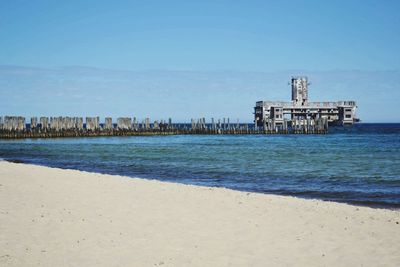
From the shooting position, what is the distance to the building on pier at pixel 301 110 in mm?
92500

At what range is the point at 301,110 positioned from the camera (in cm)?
9544

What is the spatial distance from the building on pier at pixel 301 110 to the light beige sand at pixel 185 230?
75.4 metres

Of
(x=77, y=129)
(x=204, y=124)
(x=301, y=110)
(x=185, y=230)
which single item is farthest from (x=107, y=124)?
(x=185, y=230)

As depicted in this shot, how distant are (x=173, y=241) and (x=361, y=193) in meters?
9.81

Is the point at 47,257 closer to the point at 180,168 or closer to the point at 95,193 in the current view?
the point at 95,193

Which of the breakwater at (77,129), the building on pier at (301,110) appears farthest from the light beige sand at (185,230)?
the building on pier at (301,110)

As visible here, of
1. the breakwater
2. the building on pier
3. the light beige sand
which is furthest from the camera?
the building on pier

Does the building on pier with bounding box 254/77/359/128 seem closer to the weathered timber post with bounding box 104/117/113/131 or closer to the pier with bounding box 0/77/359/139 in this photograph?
the pier with bounding box 0/77/359/139

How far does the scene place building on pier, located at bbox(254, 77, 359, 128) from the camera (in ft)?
303

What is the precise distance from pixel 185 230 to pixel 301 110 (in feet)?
292

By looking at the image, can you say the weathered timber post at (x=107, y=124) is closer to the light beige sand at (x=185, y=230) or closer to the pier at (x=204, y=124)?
the pier at (x=204, y=124)

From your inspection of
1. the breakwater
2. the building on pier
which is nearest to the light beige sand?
the breakwater

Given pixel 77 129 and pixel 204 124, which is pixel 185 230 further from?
pixel 204 124

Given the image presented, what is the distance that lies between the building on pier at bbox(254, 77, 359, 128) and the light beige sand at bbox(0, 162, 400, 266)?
75398 millimetres
